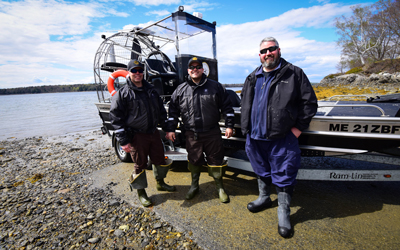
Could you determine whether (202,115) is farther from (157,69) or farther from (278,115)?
(157,69)

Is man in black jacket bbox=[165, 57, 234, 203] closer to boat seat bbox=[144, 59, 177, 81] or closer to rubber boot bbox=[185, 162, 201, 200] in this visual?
rubber boot bbox=[185, 162, 201, 200]

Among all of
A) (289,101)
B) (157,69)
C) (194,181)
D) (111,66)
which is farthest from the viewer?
(111,66)

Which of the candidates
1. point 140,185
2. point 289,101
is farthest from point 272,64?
point 140,185

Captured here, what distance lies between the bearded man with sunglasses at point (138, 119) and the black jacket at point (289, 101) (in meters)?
1.62

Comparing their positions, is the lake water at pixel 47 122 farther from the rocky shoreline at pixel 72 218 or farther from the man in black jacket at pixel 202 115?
the man in black jacket at pixel 202 115

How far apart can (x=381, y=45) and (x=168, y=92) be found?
37921 mm

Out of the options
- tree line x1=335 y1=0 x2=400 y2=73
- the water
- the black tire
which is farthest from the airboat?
tree line x1=335 y1=0 x2=400 y2=73

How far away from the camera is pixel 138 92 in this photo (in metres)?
2.85

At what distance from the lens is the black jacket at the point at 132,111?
8.95 ft

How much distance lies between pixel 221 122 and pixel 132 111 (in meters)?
1.39

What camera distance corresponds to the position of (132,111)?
2.81 m

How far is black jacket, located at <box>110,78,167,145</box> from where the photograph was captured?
273 centimetres

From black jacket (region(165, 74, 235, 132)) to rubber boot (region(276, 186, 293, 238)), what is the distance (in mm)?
1063

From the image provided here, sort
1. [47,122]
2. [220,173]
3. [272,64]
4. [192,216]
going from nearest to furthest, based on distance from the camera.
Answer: [272,64] → [192,216] → [220,173] → [47,122]
